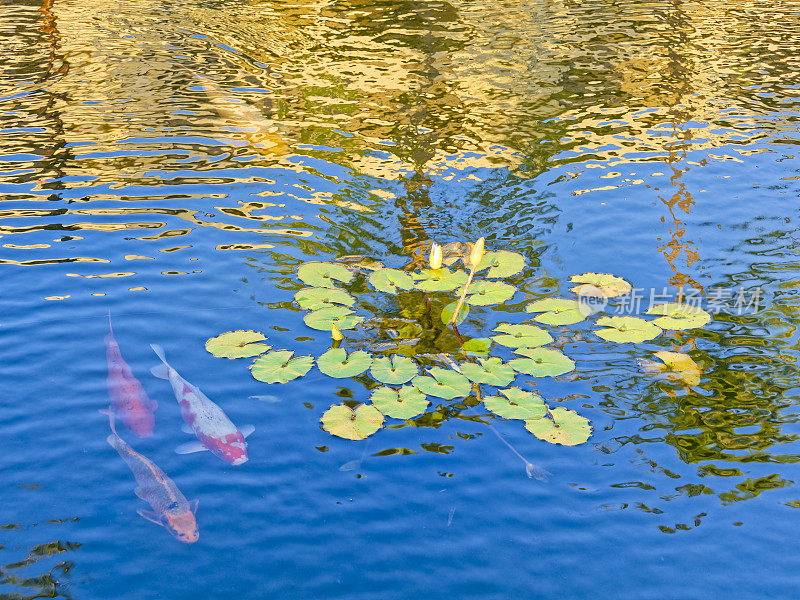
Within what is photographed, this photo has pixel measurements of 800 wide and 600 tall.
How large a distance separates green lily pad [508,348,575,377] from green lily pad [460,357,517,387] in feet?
0.20

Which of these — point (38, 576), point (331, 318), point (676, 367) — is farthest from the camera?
point (331, 318)

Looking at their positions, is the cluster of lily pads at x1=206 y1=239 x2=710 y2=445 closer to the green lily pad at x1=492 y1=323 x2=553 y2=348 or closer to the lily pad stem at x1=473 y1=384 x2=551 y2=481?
the green lily pad at x1=492 y1=323 x2=553 y2=348

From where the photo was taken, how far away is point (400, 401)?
9.96ft

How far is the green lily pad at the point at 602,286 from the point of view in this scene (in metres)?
3.79

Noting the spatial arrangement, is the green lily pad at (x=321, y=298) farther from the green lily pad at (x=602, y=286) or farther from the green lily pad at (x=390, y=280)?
the green lily pad at (x=602, y=286)

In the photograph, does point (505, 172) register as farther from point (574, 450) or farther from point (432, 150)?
point (574, 450)

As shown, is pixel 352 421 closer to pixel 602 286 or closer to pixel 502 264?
pixel 502 264

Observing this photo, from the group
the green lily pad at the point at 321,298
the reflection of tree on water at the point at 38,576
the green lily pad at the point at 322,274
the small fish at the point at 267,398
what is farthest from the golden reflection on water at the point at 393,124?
the reflection of tree on water at the point at 38,576

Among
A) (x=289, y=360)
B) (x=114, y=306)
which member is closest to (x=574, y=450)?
(x=289, y=360)

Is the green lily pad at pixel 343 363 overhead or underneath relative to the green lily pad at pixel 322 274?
underneath

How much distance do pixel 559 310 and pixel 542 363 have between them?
0.47 metres

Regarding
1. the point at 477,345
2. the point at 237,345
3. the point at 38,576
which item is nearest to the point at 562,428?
the point at 477,345

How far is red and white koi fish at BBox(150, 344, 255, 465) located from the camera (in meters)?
2.87

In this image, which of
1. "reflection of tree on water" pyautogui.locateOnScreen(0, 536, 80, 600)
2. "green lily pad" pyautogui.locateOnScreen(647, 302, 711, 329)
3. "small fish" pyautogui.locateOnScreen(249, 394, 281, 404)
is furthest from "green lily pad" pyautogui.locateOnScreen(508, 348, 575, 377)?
"reflection of tree on water" pyautogui.locateOnScreen(0, 536, 80, 600)
